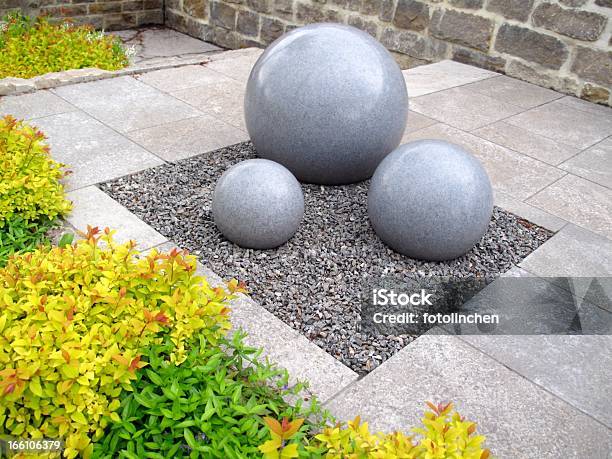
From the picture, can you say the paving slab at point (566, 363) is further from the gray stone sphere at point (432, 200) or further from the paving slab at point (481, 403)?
the gray stone sphere at point (432, 200)

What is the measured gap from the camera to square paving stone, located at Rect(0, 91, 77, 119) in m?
5.32

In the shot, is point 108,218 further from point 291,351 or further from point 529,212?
point 529,212

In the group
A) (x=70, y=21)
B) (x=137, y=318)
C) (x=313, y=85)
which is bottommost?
(x=70, y=21)

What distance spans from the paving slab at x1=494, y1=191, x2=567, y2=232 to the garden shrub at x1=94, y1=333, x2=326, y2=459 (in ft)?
8.18

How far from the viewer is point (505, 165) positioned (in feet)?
16.3

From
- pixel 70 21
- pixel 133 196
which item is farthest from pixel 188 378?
pixel 70 21

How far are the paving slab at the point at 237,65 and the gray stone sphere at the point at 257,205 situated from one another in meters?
3.45

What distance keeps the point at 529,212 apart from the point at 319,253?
1744 millimetres

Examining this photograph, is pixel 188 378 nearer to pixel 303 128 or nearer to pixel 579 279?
pixel 303 128

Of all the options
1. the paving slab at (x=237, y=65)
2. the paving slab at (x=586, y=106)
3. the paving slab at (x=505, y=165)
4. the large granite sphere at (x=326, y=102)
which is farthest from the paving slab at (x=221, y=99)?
the paving slab at (x=586, y=106)

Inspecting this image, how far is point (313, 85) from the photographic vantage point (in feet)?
12.9

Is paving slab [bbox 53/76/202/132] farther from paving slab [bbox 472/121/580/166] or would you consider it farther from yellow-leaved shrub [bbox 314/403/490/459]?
yellow-leaved shrub [bbox 314/403/490/459]

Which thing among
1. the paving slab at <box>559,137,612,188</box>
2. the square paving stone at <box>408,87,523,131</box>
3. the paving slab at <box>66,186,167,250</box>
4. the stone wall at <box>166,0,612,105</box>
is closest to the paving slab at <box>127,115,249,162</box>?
the paving slab at <box>66,186,167,250</box>

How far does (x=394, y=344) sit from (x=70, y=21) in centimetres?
1007
